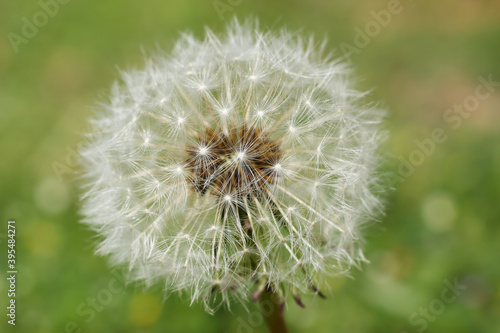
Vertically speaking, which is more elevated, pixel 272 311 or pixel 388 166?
pixel 388 166

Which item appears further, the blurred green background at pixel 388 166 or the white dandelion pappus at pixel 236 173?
the blurred green background at pixel 388 166

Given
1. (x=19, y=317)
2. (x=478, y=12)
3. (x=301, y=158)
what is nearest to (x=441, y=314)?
(x=301, y=158)

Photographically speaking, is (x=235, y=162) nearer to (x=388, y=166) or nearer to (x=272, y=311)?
(x=272, y=311)

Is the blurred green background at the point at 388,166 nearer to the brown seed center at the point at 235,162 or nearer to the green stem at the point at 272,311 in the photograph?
the green stem at the point at 272,311

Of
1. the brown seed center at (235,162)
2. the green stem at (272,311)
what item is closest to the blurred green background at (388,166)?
the green stem at (272,311)

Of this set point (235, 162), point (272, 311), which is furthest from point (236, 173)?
point (272, 311)

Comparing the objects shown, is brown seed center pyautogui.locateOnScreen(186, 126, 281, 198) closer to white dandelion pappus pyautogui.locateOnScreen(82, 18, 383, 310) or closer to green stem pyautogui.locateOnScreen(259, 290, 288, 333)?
white dandelion pappus pyautogui.locateOnScreen(82, 18, 383, 310)

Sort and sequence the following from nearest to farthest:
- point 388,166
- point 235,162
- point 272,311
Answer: point 235,162, point 272,311, point 388,166

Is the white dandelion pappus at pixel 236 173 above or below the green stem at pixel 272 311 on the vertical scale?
above
